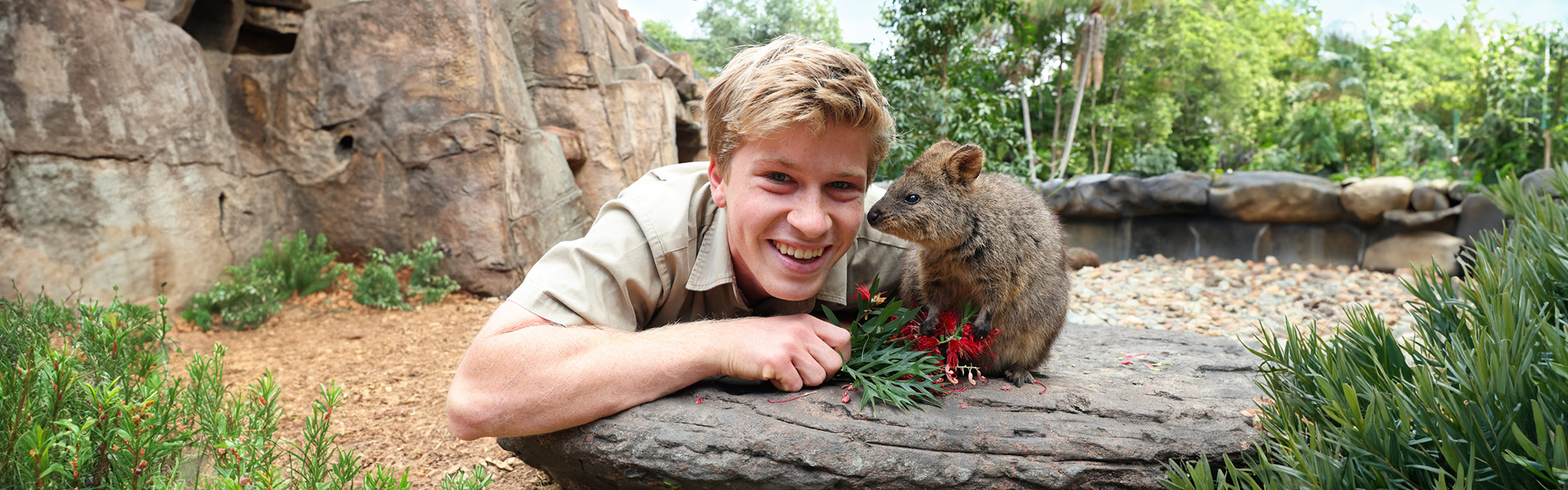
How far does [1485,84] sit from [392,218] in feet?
66.6

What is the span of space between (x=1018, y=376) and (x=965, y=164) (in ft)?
2.54

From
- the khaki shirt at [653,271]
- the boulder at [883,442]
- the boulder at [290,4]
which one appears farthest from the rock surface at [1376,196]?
the boulder at [290,4]

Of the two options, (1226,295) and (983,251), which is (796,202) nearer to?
(983,251)

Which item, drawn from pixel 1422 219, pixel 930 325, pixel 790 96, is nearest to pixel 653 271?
pixel 790 96

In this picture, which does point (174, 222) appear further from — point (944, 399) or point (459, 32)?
point (944, 399)

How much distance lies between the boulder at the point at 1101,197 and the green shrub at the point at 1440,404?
9.20m

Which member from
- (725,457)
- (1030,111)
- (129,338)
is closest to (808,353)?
(725,457)

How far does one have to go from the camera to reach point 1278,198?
412 inches

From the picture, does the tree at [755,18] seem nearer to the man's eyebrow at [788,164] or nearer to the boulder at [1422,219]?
the boulder at [1422,219]

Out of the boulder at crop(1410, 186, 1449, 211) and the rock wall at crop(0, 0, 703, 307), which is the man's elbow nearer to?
the rock wall at crop(0, 0, 703, 307)

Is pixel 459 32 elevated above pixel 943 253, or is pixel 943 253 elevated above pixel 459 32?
pixel 459 32

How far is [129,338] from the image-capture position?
9.52 feet

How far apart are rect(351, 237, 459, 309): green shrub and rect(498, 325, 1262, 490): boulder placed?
4.22 m

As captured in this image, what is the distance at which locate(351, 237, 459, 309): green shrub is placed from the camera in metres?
6.11
